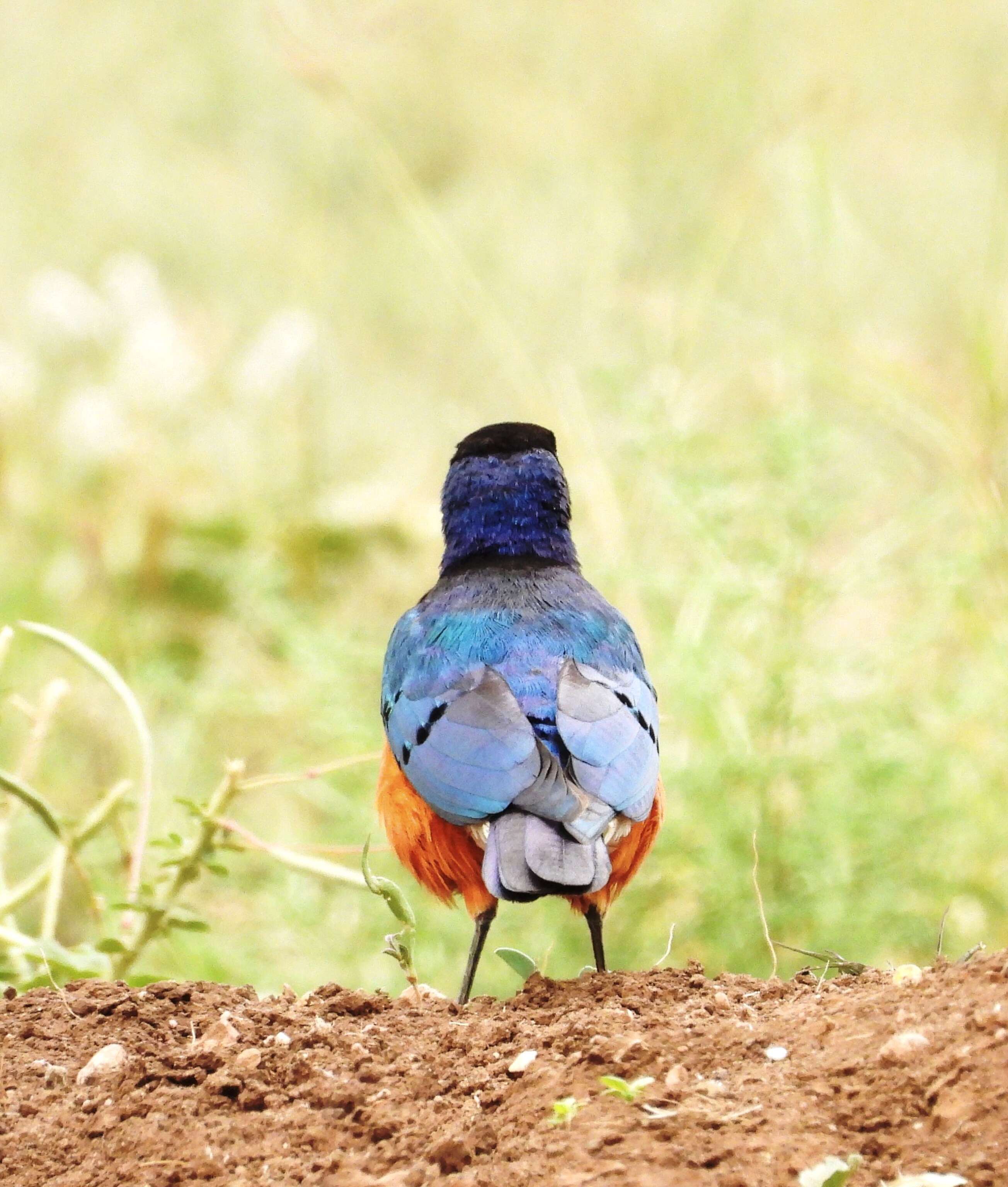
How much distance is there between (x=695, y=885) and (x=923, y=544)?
1374mm

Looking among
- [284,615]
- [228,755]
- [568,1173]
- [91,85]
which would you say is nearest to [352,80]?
[284,615]

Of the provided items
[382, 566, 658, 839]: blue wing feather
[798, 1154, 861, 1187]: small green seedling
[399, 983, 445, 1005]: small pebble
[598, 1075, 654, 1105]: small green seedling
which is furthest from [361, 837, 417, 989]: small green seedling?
[798, 1154, 861, 1187]: small green seedling

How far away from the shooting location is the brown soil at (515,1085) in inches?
65.8

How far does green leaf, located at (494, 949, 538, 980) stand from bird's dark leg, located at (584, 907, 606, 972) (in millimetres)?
299

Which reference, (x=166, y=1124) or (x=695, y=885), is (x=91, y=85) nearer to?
(x=695, y=885)

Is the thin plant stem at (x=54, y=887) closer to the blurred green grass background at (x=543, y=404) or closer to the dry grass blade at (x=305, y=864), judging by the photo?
the dry grass blade at (x=305, y=864)

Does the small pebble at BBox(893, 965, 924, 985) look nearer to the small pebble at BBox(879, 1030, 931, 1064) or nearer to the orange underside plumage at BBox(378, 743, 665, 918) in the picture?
the small pebble at BBox(879, 1030, 931, 1064)

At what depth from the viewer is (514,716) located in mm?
2818

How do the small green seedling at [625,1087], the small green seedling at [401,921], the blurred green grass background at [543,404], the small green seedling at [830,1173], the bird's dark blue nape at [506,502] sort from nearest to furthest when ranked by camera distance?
the small green seedling at [830,1173] < the small green seedling at [625,1087] < the small green seedling at [401,921] < the bird's dark blue nape at [506,502] < the blurred green grass background at [543,404]

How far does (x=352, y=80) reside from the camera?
5230mm

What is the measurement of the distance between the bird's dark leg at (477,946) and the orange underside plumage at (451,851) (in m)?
0.02

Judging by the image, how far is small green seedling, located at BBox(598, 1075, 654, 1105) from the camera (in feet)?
5.82

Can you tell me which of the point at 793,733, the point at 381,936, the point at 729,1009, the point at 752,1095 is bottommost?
the point at 752,1095

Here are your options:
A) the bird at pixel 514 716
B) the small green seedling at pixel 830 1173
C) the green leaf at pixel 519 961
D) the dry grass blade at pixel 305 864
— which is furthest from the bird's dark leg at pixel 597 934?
the small green seedling at pixel 830 1173
